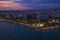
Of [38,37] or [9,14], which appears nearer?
[38,37]

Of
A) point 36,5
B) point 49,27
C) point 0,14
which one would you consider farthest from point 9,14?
point 49,27

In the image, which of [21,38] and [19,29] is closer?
[21,38]

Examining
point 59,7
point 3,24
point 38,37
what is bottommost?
point 38,37

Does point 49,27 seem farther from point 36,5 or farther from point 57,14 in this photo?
point 36,5

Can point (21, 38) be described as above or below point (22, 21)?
below

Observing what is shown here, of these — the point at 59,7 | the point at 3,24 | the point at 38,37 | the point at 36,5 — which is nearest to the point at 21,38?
the point at 38,37

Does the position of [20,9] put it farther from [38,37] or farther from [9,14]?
[38,37]
